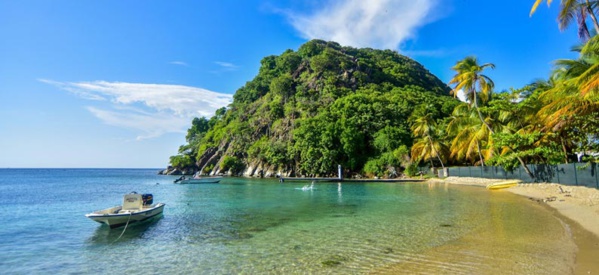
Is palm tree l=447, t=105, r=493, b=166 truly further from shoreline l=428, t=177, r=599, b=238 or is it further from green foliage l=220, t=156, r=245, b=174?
green foliage l=220, t=156, r=245, b=174

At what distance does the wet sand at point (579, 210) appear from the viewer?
746cm

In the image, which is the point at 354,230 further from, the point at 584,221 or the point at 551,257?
the point at 584,221

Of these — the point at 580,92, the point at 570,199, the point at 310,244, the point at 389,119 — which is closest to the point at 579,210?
the point at 570,199

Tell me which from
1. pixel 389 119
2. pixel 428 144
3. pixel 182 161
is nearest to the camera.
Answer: pixel 428 144

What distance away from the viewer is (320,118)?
2297 inches

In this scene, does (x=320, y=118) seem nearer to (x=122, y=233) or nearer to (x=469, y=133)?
(x=469, y=133)

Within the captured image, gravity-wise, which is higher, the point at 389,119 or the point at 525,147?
the point at 389,119

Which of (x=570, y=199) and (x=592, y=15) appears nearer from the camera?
(x=592, y=15)

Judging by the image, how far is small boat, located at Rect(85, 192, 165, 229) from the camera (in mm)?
13531

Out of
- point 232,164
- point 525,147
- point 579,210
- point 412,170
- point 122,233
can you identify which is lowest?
point 122,233

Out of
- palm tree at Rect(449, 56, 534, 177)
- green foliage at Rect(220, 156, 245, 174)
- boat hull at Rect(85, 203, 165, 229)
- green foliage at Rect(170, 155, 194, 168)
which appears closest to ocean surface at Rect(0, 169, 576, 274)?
boat hull at Rect(85, 203, 165, 229)

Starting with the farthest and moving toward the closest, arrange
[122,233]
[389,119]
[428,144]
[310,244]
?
[389,119], [428,144], [122,233], [310,244]

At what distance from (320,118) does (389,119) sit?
40.7 ft

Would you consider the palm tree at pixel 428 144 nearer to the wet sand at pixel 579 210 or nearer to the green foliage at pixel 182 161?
the wet sand at pixel 579 210
